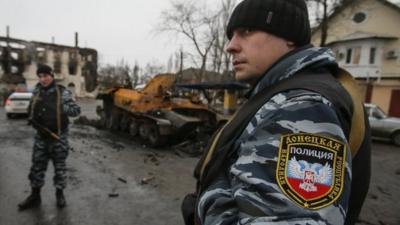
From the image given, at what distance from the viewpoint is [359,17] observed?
86.5ft

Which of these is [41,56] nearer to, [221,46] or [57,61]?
[57,61]

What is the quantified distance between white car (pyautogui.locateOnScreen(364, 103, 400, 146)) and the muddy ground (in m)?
2.47

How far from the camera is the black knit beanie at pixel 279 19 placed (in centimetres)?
121

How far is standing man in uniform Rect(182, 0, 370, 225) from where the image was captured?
34.1 inches

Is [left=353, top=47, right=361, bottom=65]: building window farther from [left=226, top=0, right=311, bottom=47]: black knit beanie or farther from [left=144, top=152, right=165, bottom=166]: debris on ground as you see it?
[left=226, top=0, right=311, bottom=47]: black knit beanie

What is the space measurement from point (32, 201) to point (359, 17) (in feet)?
93.0

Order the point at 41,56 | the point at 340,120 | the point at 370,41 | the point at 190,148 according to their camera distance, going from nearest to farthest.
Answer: the point at 340,120 < the point at 190,148 < the point at 370,41 < the point at 41,56

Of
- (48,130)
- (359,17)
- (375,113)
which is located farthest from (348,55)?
(48,130)

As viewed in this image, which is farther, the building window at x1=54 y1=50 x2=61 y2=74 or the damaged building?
the building window at x1=54 y1=50 x2=61 y2=74

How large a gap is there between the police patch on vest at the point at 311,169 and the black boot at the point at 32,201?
4.83 metres

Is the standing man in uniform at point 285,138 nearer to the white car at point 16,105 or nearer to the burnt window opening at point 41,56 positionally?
the white car at point 16,105

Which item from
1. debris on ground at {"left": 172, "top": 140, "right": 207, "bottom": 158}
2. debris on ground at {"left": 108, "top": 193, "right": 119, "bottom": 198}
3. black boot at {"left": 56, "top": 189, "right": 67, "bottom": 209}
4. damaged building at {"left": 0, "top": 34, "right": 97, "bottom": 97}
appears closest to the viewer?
black boot at {"left": 56, "top": 189, "right": 67, "bottom": 209}

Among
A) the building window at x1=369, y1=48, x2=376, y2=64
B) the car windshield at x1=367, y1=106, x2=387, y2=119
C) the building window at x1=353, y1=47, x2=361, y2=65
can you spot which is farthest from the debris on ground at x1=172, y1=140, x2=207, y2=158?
the building window at x1=369, y1=48, x2=376, y2=64

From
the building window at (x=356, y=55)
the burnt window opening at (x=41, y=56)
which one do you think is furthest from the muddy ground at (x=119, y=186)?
the burnt window opening at (x=41, y=56)
